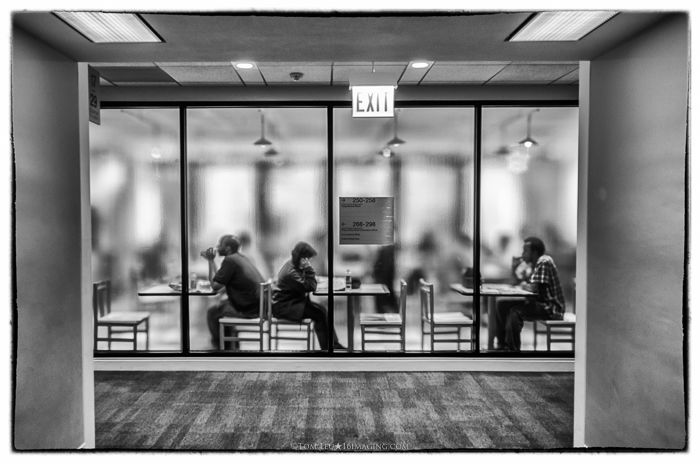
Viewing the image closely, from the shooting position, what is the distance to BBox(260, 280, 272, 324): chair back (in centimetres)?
492

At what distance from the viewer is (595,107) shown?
9.34 ft

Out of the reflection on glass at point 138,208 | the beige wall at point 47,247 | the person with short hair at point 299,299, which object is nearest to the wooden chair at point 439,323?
the person with short hair at point 299,299

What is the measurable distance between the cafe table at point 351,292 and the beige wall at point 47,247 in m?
2.54

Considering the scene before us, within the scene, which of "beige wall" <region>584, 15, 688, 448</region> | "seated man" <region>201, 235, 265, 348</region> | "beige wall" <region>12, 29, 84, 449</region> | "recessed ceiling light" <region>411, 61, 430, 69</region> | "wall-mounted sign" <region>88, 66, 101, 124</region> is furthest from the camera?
"seated man" <region>201, 235, 265, 348</region>

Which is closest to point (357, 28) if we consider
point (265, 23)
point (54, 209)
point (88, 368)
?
point (265, 23)

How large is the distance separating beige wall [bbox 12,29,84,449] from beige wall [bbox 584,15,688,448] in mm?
2957

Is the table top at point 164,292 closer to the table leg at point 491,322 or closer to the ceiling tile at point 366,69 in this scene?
the ceiling tile at point 366,69

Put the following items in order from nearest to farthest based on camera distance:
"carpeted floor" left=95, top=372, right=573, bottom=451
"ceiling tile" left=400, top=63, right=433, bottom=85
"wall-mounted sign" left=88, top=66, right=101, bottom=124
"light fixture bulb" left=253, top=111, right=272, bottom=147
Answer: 1. "wall-mounted sign" left=88, top=66, right=101, bottom=124
2. "carpeted floor" left=95, top=372, right=573, bottom=451
3. "ceiling tile" left=400, top=63, right=433, bottom=85
4. "light fixture bulb" left=253, top=111, right=272, bottom=147

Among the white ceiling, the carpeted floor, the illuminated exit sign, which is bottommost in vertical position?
the carpeted floor

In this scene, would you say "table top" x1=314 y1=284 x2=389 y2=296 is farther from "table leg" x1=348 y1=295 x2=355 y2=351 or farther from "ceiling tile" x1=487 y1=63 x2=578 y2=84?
"ceiling tile" x1=487 y1=63 x2=578 y2=84

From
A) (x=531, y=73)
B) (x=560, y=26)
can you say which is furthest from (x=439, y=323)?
(x=560, y=26)

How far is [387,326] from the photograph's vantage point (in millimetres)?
4973

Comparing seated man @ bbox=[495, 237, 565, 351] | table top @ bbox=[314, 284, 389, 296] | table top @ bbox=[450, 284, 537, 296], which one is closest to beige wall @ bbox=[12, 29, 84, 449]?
table top @ bbox=[314, 284, 389, 296]

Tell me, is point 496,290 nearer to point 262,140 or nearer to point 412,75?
point 412,75
